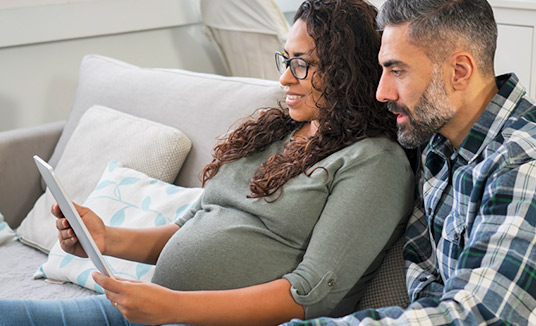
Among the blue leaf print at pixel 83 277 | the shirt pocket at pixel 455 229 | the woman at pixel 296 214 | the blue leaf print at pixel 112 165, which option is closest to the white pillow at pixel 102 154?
the blue leaf print at pixel 112 165

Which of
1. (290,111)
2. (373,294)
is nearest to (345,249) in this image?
(373,294)

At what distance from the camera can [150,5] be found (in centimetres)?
304

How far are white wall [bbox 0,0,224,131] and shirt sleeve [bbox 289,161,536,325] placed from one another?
217 cm

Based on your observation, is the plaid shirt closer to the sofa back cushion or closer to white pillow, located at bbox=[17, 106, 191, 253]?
the sofa back cushion

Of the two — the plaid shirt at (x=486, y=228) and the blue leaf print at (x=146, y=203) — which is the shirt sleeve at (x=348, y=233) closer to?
the plaid shirt at (x=486, y=228)

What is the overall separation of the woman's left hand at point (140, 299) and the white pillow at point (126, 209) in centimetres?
43

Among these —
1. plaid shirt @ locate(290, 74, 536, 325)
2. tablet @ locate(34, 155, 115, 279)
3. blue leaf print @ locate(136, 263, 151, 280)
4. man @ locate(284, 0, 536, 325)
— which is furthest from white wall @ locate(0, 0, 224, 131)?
plaid shirt @ locate(290, 74, 536, 325)

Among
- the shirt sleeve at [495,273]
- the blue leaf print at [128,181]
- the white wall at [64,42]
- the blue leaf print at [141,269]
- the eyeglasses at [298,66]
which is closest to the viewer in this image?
the shirt sleeve at [495,273]

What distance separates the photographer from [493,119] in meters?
1.08

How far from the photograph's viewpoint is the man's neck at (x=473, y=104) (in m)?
1.10

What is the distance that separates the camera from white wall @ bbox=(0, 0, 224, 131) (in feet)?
8.86

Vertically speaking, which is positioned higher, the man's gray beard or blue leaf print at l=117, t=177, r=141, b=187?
the man's gray beard

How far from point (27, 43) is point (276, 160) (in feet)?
5.70

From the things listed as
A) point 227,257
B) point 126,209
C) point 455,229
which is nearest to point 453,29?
point 455,229
